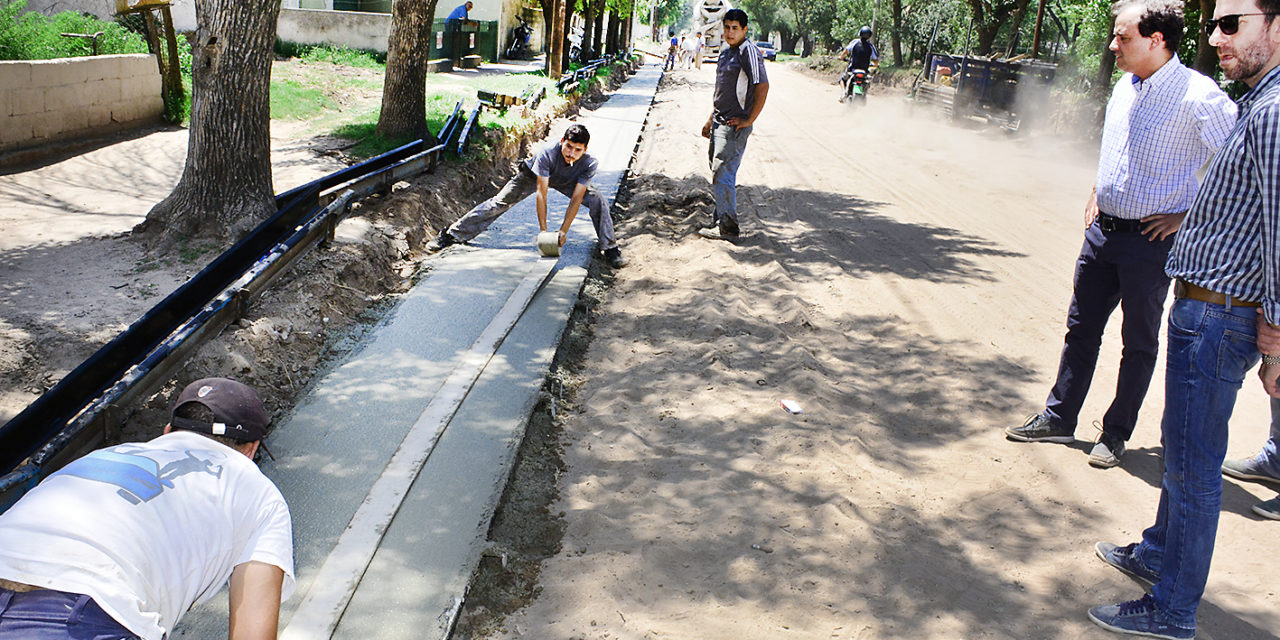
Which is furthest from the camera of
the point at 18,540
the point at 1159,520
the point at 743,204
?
the point at 743,204

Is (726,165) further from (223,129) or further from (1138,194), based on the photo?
(1138,194)

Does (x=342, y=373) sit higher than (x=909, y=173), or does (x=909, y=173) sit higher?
(x=909, y=173)

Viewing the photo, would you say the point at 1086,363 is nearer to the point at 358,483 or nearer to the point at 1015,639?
the point at 1015,639

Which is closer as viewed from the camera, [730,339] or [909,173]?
[730,339]

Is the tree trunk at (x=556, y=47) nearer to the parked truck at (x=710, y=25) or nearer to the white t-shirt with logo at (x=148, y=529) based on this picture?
the white t-shirt with logo at (x=148, y=529)

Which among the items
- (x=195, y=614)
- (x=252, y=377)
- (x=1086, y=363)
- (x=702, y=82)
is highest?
(x=702, y=82)

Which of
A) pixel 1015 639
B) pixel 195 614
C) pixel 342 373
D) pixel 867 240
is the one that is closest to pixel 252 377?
pixel 342 373

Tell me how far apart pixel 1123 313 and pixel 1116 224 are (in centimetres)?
43

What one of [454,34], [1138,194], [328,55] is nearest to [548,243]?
[1138,194]

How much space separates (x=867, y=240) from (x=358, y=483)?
6619 mm

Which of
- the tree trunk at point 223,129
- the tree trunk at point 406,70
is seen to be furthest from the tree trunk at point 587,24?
the tree trunk at point 223,129

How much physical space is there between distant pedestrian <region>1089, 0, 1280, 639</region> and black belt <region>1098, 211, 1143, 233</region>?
0.98m

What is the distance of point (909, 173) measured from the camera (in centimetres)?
1402

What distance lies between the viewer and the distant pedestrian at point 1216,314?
300 cm
